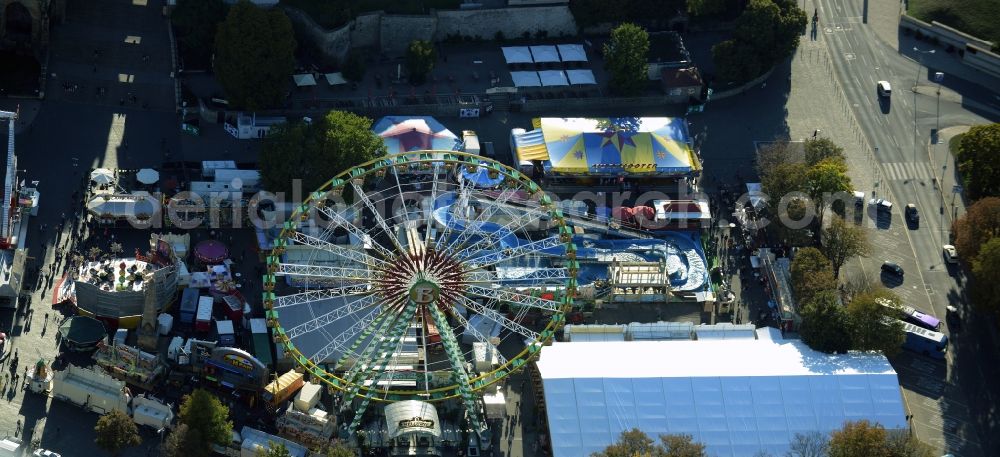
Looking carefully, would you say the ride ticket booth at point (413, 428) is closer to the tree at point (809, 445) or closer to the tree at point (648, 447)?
the tree at point (648, 447)

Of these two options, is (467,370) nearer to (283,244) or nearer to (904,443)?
(283,244)

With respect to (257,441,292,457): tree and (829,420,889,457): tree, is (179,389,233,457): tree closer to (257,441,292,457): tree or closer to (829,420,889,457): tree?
(257,441,292,457): tree

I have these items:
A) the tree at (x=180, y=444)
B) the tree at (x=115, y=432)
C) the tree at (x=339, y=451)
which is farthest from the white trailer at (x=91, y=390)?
the tree at (x=339, y=451)

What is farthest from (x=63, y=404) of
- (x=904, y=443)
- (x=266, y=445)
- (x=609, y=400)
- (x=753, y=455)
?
(x=904, y=443)

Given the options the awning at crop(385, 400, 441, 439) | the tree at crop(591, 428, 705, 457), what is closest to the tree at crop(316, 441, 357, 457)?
the awning at crop(385, 400, 441, 439)

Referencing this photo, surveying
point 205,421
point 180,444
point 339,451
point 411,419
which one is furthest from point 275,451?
point 411,419

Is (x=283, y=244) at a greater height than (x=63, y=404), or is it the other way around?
(x=283, y=244)
